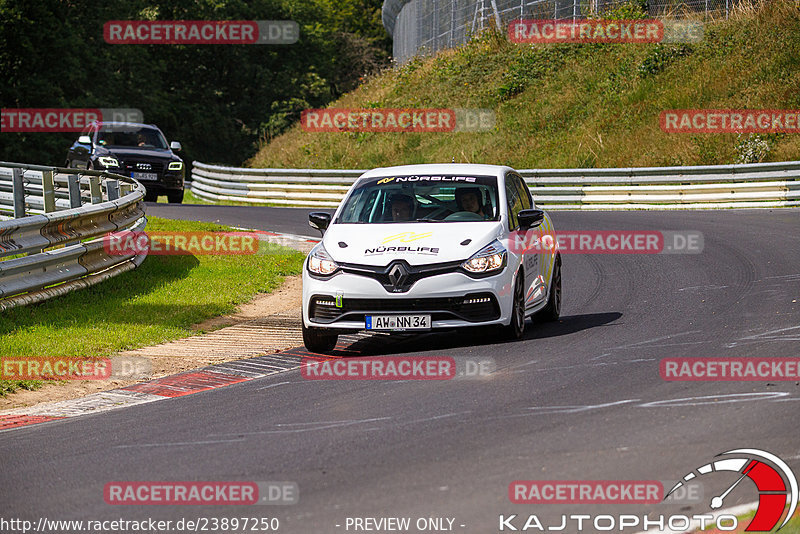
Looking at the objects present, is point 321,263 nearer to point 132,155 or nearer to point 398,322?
point 398,322

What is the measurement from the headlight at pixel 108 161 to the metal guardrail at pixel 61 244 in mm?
9807

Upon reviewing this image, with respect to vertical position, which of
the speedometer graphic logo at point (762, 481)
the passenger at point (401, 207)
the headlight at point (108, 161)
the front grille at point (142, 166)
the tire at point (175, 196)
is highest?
the headlight at point (108, 161)

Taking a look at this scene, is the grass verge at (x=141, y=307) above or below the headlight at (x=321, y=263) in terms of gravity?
below

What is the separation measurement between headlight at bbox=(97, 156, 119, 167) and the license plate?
1791 cm

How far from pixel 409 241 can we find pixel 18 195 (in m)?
7.58

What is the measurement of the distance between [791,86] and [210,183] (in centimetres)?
1839

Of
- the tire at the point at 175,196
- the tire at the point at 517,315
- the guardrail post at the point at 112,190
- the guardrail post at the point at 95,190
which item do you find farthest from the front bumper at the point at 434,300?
the tire at the point at 175,196

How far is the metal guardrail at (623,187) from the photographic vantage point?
2503cm

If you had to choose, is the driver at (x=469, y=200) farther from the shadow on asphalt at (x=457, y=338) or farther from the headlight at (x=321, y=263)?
the headlight at (x=321, y=263)

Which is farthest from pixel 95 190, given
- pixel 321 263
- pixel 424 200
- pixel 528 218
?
pixel 528 218

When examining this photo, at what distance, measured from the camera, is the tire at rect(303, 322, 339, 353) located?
32.7 feet

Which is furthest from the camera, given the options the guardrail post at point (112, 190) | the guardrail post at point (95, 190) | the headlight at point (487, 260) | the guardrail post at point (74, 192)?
the guardrail post at point (95, 190)

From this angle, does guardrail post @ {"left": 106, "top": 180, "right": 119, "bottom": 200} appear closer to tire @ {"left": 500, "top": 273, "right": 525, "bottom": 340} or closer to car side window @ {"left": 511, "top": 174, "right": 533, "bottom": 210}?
car side window @ {"left": 511, "top": 174, "right": 533, "bottom": 210}

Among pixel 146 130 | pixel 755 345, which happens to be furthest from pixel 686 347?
pixel 146 130
